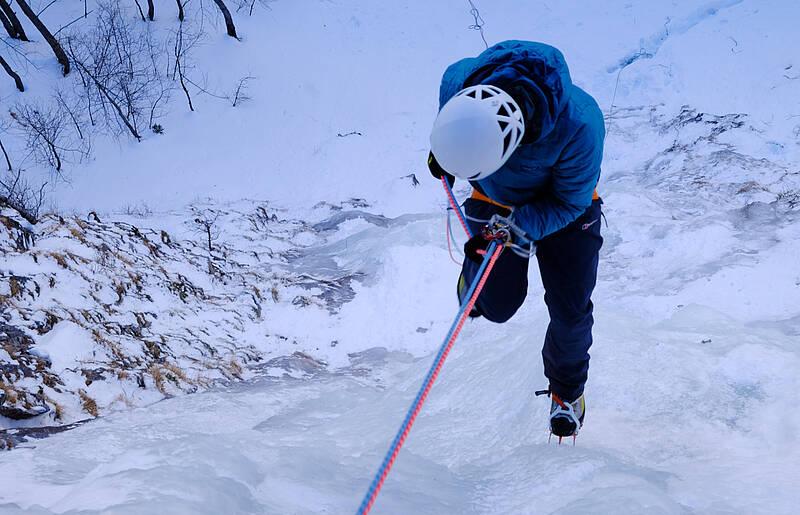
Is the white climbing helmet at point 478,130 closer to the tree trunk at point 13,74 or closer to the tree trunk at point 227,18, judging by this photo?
the tree trunk at point 227,18

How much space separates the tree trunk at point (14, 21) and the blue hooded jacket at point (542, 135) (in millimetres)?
12264

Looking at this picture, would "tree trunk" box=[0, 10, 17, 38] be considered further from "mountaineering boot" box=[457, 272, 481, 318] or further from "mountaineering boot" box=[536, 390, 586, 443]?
"mountaineering boot" box=[536, 390, 586, 443]

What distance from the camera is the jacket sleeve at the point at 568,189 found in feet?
5.86

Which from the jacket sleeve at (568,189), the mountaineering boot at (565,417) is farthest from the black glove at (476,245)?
the mountaineering boot at (565,417)

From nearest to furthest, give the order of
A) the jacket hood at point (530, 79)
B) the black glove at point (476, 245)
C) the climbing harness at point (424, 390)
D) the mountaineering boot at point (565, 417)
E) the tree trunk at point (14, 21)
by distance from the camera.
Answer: the climbing harness at point (424, 390) → the jacket hood at point (530, 79) → the black glove at point (476, 245) → the mountaineering boot at point (565, 417) → the tree trunk at point (14, 21)

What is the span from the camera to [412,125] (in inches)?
381

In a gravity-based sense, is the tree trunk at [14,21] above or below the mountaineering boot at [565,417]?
above

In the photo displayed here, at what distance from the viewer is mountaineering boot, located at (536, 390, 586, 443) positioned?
227cm

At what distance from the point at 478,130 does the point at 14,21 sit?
13.0 m

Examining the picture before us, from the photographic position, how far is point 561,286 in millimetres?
2195

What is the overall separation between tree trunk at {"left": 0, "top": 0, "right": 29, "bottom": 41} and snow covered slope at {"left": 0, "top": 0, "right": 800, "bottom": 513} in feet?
11.9

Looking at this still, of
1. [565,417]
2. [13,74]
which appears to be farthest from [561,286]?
[13,74]

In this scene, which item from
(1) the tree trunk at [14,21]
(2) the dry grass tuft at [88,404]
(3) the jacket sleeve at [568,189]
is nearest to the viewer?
(3) the jacket sleeve at [568,189]

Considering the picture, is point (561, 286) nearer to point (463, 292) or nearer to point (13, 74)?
point (463, 292)
